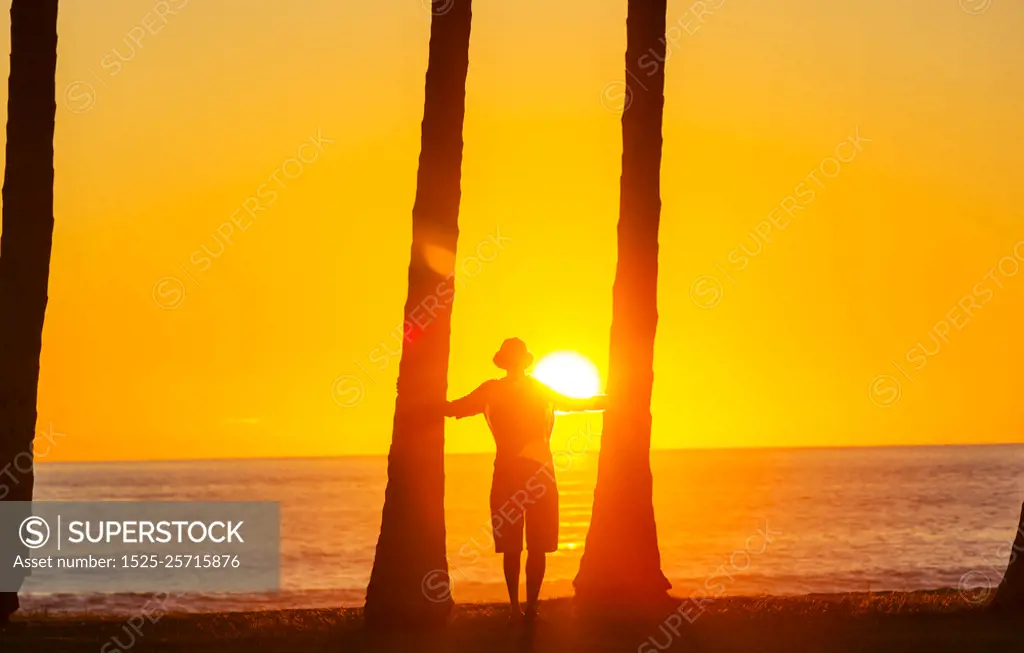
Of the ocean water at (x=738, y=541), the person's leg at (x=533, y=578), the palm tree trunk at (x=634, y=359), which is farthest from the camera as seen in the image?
the ocean water at (x=738, y=541)

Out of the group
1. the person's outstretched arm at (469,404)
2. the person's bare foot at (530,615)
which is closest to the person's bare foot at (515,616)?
the person's bare foot at (530,615)

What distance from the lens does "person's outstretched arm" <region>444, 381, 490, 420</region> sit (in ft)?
39.7

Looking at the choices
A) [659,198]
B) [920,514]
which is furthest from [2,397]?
[920,514]

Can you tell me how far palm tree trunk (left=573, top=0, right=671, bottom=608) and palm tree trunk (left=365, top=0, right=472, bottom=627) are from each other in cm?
230

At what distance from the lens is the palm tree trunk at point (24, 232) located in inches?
554

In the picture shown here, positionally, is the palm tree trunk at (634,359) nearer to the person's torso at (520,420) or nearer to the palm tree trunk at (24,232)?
the person's torso at (520,420)

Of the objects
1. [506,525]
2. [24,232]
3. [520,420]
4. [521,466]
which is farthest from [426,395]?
[24,232]

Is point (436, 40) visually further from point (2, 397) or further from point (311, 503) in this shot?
point (311, 503)

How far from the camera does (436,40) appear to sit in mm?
14133

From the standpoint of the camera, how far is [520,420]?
1187cm

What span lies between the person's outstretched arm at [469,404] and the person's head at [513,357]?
295 mm

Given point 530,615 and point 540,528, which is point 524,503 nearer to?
point 540,528

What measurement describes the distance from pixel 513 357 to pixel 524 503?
1.23 meters

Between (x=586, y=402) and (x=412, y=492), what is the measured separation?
2134 mm
